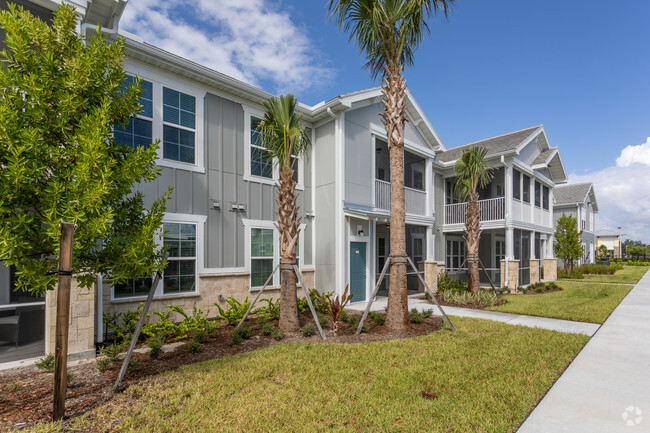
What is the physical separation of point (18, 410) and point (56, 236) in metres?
2.21

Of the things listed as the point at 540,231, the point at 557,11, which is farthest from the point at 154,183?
the point at 540,231

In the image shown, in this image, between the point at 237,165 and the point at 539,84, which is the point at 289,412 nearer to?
the point at 237,165

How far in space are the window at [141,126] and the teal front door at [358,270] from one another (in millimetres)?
6825

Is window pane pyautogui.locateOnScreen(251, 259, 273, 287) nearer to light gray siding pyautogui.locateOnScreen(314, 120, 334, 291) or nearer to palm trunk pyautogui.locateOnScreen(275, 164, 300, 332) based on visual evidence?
light gray siding pyautogui.locateOnScreen(314, 120, 334, 291)

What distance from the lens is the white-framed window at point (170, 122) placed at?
7.93 meters

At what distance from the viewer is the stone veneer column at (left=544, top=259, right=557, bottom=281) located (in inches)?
784

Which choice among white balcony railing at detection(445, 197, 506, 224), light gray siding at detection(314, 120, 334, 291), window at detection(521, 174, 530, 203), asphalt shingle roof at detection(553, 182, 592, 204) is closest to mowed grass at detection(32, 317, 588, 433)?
light gray siding at detection(314, 120, 334, 291)

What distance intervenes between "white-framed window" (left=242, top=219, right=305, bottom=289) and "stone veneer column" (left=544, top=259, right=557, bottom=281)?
1799 cm

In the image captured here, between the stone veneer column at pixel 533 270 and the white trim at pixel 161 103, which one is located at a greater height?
the white trim at pixel 161 103

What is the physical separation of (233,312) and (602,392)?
7.20 m

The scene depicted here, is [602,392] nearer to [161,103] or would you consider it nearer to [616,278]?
[161,103]

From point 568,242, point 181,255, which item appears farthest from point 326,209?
point 568,242

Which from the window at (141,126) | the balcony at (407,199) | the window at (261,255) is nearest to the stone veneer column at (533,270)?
the balcony at (407,199)

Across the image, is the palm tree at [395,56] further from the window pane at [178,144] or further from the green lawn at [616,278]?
the green lawn at [616,278]
